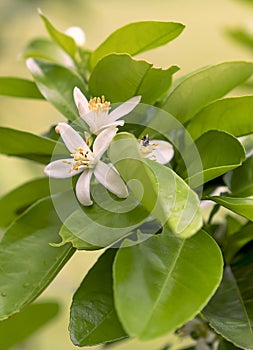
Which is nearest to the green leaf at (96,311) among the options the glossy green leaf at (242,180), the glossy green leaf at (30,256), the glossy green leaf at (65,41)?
the glossy green leaf at (30,256)

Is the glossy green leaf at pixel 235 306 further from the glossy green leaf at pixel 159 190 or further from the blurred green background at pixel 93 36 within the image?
the blurred green background at pixel 93 36

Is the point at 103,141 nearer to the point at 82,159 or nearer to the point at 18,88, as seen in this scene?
the point at 82,159

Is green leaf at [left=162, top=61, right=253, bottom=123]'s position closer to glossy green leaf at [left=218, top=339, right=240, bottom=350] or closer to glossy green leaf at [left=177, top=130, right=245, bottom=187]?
glossy green leaf at [left=177, top=130, right=245, bottom=187]

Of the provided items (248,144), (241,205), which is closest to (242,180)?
(248,144)

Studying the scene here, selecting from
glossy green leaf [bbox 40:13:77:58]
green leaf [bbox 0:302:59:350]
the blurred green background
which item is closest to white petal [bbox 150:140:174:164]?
glossy green leaf [bbox 40:13:77:58]

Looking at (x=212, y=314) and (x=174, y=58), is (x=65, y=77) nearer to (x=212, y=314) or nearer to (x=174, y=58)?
(x=212, y=314)
